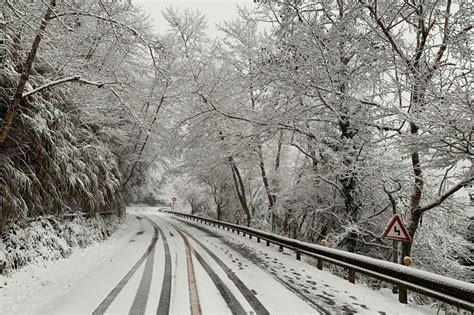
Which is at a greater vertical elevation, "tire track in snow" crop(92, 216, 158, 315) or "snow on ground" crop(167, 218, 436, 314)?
"snow on ground" crop(167, 218, 436, 314)

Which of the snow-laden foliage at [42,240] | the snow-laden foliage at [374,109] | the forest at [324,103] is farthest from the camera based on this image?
the snow-laden foliage at [42,240]

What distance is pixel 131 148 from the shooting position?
29094 millimetres

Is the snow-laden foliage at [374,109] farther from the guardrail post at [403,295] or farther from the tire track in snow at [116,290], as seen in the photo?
the tire track in snow at [116,290]

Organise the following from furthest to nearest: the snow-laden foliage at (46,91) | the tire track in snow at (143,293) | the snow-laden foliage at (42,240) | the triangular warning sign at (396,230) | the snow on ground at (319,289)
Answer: the snow-laden foliage at (42,240)
the snow-laden foliage at (46,91)
the triangular warning sign at (396,230)
the snow on ground at (319,289)
the tire track in snow at (143,293)

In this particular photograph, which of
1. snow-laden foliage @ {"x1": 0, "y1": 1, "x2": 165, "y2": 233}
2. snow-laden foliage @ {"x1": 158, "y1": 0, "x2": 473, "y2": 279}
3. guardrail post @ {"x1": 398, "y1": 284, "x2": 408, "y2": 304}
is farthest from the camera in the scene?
snow-laden foliage @ {"x1": 0, "y1": 1, "x2": 165, "y2": 233}

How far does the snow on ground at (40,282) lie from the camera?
239 inches

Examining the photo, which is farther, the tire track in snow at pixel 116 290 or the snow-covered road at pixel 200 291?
the snow-covered road at pixel 200 291

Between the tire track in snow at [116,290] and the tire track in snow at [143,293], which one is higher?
the tire track in snow at [143,293]

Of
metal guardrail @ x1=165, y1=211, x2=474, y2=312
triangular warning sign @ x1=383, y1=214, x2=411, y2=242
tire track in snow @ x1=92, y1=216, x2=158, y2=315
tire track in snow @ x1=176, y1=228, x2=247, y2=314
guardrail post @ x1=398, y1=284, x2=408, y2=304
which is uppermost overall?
triangular warning sign @ x1=383, y1=214, x2=411, y2=242

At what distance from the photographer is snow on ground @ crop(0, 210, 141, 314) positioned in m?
6.06

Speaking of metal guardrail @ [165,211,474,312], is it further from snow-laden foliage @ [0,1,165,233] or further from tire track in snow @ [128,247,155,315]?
snow-laden foliage @ [0,1,165,233]

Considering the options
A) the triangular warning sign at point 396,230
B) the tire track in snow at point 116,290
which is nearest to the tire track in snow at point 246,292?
the tire track in snow at point 116,290

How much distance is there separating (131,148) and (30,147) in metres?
20.4

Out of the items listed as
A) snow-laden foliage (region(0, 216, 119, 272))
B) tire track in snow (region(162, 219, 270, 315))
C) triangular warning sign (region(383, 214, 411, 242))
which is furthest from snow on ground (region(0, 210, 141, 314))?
triangular warning sign (region(383, 214, 411, 242))
